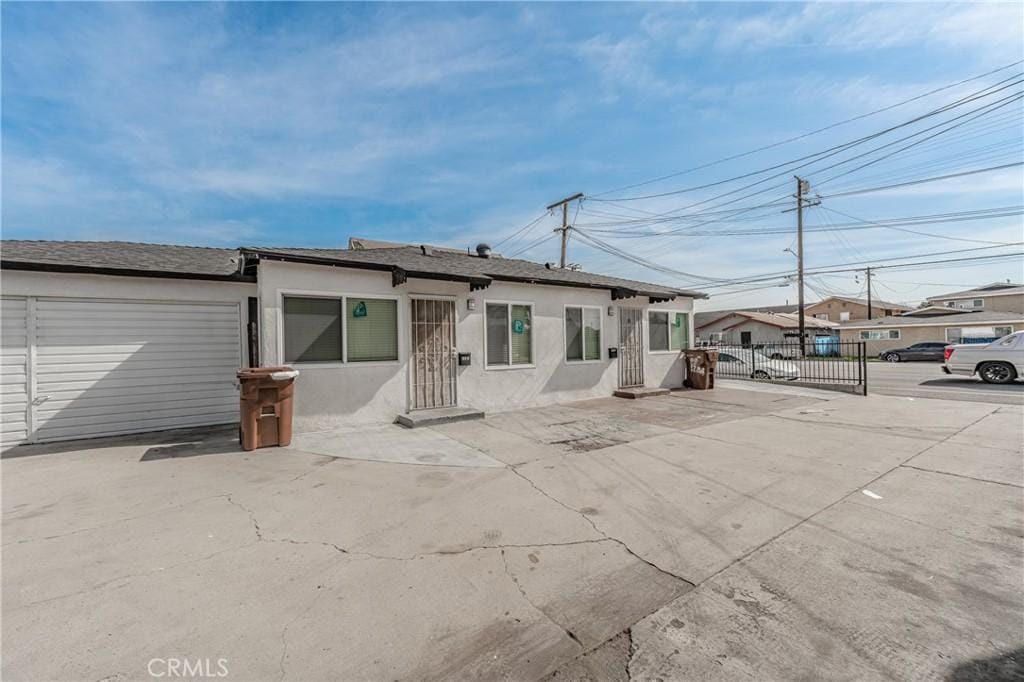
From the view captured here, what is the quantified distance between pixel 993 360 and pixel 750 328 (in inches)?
1063

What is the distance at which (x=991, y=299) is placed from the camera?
36.0 meters

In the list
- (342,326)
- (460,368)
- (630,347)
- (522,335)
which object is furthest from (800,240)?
(342,326)

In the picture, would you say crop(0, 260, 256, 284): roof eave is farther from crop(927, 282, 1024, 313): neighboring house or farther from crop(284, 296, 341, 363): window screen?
crop(927, 282, 1024, 313): neighboring house

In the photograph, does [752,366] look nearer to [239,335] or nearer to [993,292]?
[239,335]

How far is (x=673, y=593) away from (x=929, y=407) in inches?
414

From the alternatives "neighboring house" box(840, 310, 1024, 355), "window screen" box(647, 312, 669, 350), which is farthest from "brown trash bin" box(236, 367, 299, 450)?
"neighboring house" box(840, 310, 1024, 355)

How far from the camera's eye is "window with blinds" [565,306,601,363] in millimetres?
10172

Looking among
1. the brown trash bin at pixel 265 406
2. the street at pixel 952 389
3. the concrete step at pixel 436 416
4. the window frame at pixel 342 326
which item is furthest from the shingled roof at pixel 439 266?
the street at pixel 952 389

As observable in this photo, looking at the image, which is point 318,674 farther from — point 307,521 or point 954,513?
point 954,513

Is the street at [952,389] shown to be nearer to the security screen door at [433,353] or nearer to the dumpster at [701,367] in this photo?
the dumpster at [701,367]

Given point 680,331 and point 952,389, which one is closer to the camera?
point 952,389

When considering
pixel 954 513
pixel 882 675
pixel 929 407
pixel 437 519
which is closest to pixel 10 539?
pixel 437 519

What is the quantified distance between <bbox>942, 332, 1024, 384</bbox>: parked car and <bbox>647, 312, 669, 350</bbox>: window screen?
10.0 meters

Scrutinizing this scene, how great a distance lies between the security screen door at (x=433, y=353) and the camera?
8.02 meters
